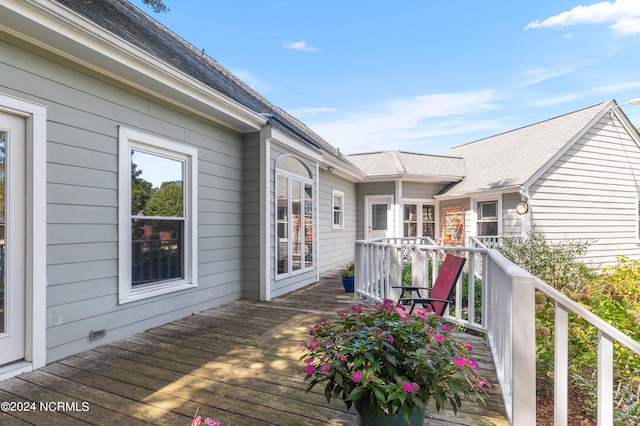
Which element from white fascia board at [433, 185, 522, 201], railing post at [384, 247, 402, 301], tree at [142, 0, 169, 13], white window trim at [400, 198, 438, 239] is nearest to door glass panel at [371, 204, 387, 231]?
white window trim at [400, 198, 438, 239]

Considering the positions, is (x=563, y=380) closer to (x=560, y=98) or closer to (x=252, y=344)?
(x=252, y=344)

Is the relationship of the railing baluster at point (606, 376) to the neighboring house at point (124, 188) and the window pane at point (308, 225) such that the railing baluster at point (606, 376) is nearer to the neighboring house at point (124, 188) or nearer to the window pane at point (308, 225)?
the neighboring house at point (124, 188)

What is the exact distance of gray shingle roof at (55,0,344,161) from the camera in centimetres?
332

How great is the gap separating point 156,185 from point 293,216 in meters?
2.63

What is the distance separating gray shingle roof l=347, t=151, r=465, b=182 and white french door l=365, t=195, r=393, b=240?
868 mm

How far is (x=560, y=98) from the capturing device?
70.2 feet

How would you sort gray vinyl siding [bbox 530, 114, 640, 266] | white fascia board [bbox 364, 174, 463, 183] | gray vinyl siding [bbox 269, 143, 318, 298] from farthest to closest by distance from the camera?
white fascia board [bbox 364, 174, 463, 183] < gray vinyl siding [bbox 530, 114, 640, 266] < gray vinyl siding [bbox 269, 143, 318, 298]

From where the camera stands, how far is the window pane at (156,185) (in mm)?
3748

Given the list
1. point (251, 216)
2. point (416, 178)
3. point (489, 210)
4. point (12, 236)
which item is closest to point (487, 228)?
point (489, 210)

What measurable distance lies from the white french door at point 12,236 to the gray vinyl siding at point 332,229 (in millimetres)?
5992

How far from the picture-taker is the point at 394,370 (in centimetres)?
162

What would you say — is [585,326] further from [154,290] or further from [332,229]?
[332,229]

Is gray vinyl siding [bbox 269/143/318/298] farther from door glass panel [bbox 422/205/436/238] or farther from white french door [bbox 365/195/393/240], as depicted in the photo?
door glass panel [bbox 422/205/436/238]

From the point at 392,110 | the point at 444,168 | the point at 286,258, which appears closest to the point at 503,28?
the point at 444,168
